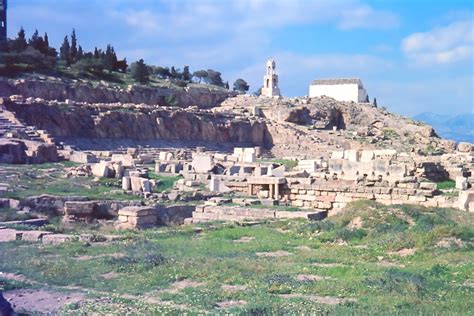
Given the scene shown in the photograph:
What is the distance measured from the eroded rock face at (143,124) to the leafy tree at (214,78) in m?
42.4

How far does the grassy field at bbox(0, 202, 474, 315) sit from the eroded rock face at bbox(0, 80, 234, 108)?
3634 centimetres

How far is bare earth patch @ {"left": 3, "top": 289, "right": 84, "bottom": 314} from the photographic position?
777 centimetres

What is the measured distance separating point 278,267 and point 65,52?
64732 millimetres

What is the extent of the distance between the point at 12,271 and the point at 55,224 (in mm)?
5384

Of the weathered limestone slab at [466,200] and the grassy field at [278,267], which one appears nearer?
the grassy field at [278,267]

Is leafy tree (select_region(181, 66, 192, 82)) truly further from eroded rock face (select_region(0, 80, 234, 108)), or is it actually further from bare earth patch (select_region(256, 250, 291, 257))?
bare earth patch (select_region(256, 250, 291, 257))

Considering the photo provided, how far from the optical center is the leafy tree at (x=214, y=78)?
100819 mm

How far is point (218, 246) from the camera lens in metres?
12.4

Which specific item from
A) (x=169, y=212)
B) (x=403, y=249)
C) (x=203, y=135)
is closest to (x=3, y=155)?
(x=169, y=212)

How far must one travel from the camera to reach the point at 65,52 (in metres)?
70.5

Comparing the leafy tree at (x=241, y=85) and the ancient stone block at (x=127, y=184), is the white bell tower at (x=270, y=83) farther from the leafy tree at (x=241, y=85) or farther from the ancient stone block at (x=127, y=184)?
the ancient stone block at (x=127, y=184)

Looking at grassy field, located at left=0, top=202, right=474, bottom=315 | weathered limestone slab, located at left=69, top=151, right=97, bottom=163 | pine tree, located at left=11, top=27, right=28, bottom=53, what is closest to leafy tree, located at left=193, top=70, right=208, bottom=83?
pine tree, located at left=11, top=27, right=28, bottom=53

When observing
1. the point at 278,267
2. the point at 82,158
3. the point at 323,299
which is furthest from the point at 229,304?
the point at 82,158

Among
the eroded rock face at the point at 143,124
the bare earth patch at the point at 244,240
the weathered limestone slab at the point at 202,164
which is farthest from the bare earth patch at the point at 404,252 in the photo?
the eroded rock face at the point at 143,124
